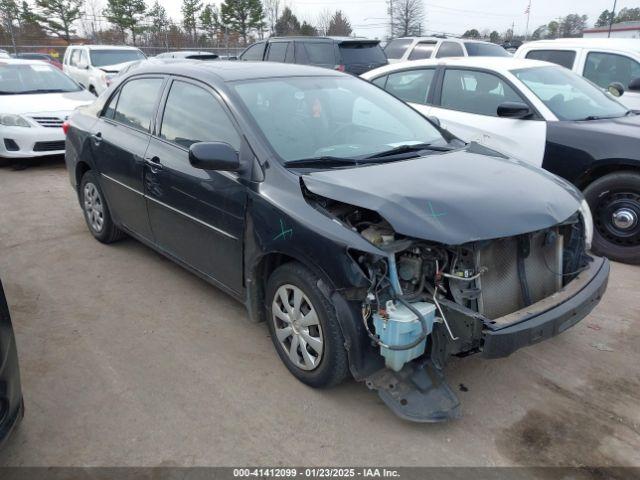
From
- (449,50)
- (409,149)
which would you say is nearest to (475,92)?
(409,149)

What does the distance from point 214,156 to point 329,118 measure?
962mm

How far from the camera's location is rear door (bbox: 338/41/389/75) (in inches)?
456

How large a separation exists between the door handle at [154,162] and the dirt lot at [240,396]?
1.04 meters

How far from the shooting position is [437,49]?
13.2 metres

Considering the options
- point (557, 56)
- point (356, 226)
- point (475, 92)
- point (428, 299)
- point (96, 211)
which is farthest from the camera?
point (557, 56)

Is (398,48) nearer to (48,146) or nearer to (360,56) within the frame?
(360,56)

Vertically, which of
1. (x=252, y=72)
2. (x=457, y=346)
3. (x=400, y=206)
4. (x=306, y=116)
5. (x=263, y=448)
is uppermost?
(x=252, y=72)

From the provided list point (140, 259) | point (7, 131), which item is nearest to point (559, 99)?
point (140, 259)

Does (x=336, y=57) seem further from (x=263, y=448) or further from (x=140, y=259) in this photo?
(x=263, y=448)

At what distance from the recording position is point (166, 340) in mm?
3621

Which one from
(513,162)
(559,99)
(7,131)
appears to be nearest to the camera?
(513,162)

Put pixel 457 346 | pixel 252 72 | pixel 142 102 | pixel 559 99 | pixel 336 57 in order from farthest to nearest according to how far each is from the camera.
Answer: pixel 336 57
pixel 559 99
pixel 142 102
pixel 252 72
pixel 457 346

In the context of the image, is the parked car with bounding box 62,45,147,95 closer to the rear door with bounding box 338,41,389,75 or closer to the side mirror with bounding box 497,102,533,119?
the rear door with bounding box 338,41,389,75

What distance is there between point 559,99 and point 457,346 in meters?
3.98
